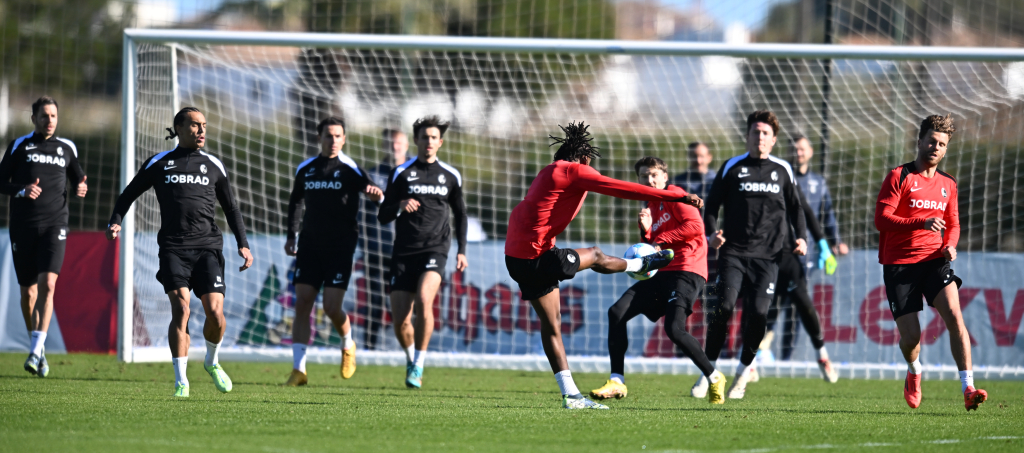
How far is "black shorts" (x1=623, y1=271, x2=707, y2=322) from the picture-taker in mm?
7520

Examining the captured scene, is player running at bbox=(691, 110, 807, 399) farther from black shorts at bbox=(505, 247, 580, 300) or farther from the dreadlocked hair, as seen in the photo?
black shorts at bbox=(505, 247, 580, 300)

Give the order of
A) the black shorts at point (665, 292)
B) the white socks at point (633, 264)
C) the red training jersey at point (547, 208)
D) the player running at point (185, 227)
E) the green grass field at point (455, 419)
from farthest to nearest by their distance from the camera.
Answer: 1. the black shorts at point (665, 292)
2. the player running at point (185, 227)
3. the white socks at point (633, 264)
4. the red training jersey at point (547, 208)
5. the green grass field at point (455, 419)

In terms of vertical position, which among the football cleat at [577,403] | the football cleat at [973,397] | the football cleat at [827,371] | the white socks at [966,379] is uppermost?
the white socks at [966,379]

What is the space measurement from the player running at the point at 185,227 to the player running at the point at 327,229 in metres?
Answer: 1.64

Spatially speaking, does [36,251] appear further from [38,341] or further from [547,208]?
[547,208]

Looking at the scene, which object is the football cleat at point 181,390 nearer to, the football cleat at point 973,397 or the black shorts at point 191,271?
the black shorts at point 191,271

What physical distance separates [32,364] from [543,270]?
5.17m

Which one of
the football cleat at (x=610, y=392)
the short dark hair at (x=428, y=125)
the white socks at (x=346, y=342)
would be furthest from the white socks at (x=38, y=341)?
the football cleat at (x=610, y=392)

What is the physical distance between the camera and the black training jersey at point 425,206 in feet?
30.0

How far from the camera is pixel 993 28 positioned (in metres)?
20.4

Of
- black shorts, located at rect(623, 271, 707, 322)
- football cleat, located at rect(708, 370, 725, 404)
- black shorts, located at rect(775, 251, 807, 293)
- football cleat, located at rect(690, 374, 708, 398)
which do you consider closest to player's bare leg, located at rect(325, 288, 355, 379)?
black shorts, located at rect(623, 271, 707, 322)

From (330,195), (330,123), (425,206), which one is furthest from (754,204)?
(330,123)

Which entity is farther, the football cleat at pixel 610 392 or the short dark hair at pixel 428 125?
the short dark hair at pixel 428 125

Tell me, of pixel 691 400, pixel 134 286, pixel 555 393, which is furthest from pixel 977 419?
pixel 134 286
